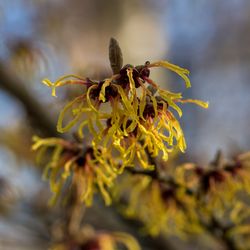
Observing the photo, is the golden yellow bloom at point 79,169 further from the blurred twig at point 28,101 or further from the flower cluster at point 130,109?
the blurred twig at point 28,101

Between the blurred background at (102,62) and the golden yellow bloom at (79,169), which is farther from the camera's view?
the blurred background at (102,62)

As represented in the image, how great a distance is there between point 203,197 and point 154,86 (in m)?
0.45

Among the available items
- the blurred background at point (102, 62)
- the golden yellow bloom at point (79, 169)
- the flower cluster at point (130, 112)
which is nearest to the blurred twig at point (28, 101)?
the blurred background at point (102, 62)

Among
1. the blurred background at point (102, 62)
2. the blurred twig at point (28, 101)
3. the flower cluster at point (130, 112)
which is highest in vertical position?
the blurred background at point (102, 62)

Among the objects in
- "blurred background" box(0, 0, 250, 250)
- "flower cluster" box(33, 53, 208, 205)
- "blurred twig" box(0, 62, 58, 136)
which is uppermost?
"blurred background" box(0, 0, 250, 250)

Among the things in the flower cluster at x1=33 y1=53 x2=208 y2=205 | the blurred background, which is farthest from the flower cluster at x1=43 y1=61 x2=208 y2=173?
the blurred background

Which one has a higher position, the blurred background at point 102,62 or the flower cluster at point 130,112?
the blurred background at point 102,62

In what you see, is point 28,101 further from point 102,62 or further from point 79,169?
point 102,62

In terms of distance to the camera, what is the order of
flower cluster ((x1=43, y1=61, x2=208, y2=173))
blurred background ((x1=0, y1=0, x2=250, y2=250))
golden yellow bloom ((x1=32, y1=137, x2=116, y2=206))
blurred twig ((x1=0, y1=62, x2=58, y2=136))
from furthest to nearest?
blurred background ((x1=0, y1=0, x2=250, y2=250)) < blurred twig ((x1=0, y1=62, x2=58, y2=136)) < golden yellow bloom ((x1=32, y1=137, x2=116, y2=206)) < flower cluster ((x1=43, y1=61, x2=208, y2=173))

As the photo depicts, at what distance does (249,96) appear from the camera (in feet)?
20.7

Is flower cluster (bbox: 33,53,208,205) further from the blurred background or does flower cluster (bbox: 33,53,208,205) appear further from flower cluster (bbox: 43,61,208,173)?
the blurred background

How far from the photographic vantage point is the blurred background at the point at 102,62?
233cm

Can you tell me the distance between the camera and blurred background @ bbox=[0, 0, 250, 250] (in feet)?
7.65

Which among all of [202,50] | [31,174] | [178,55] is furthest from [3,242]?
[202,50]
